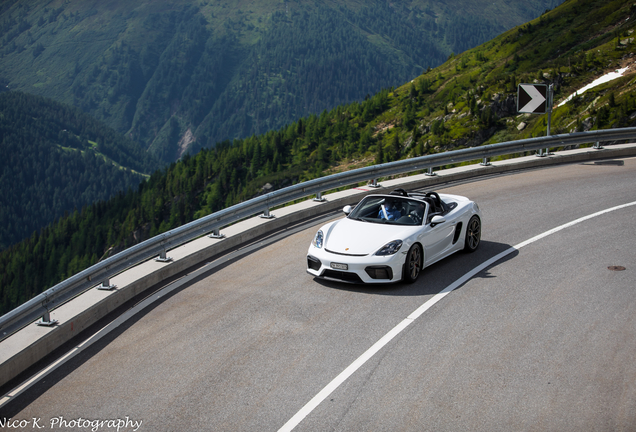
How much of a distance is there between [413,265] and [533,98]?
410 inches

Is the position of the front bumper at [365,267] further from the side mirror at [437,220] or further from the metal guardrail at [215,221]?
the metal guardrail at [215,221]

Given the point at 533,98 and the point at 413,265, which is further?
the point at 533,98

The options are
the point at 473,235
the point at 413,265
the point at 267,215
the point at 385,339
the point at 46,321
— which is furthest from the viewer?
the point at 267,215

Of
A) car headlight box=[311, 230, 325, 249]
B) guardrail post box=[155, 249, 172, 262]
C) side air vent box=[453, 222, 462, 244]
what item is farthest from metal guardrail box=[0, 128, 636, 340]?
side air vent box=[453, 222, 462, 244]

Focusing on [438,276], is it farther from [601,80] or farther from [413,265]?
[601,80]

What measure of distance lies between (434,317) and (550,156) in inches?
481

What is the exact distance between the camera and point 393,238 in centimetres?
855

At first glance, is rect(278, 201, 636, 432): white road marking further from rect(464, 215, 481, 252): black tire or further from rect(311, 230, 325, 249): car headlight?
rect(311, 230, 325, 249): car headlight

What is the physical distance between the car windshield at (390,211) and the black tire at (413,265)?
1.65 ft

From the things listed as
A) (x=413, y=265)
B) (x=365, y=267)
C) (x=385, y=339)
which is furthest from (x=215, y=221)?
(x=385, y=339)

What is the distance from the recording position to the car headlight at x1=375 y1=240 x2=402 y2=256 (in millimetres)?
8367

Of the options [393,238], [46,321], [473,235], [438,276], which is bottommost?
[438,276]

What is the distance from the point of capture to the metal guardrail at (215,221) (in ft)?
23.2

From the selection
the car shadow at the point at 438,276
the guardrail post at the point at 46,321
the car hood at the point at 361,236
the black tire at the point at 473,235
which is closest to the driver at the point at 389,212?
the car hood at the point at 361,236
